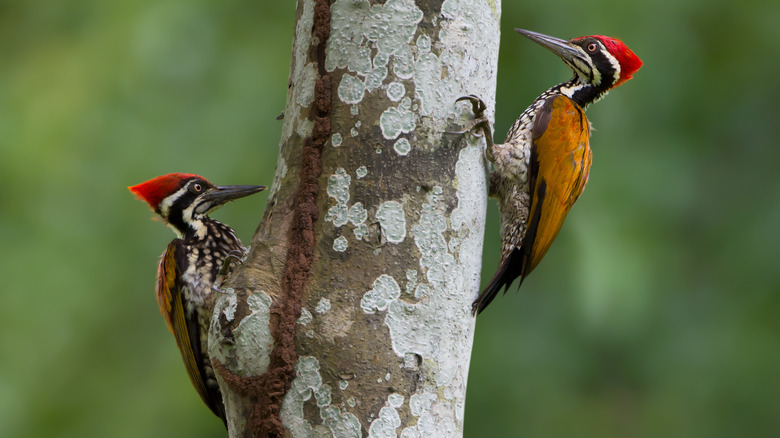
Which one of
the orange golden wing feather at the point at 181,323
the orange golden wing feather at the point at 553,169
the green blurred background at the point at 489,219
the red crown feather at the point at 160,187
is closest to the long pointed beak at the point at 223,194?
the red crown feather at the point at 160,187

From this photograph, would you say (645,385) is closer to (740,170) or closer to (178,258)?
(740,170)

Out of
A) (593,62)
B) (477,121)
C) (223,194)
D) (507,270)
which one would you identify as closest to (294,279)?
(477,121)

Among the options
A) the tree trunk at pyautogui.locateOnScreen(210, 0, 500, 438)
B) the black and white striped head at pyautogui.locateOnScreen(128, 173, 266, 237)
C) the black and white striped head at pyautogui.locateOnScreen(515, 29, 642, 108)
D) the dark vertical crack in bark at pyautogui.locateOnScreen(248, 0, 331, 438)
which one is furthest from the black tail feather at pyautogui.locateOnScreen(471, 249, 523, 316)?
the black and white striped head at pyautogui.locateOnScreen(128, 173, 266, 237)

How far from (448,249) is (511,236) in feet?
3.50

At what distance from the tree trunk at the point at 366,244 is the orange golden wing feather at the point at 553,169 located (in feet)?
2.64

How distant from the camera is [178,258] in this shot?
3.95m

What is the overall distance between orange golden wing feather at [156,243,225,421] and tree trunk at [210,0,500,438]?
123 cm

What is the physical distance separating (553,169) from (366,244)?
1381 millimetres

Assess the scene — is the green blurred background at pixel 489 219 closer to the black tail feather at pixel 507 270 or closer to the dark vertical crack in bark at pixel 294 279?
the black tail feather at pixel 507 270

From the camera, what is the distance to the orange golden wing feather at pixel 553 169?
3.63 metres

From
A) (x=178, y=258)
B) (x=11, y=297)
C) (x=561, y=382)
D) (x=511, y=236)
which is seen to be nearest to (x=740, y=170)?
(x=561, y=382)

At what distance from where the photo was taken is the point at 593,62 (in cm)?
416

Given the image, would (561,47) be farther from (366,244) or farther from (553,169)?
(366,244)

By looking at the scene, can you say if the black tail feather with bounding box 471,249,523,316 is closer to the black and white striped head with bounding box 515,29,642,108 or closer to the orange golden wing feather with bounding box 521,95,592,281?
the orange golden wing feather with bounding box 521,95,592,281
